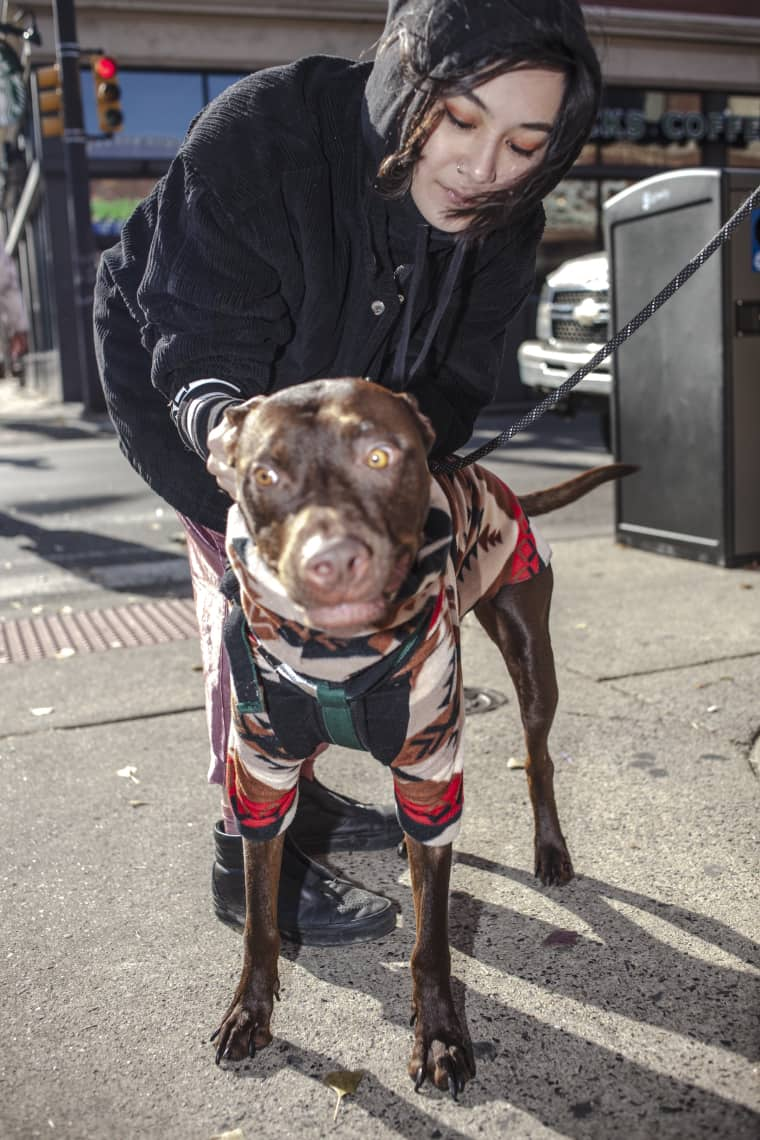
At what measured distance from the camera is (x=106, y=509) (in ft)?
27.2

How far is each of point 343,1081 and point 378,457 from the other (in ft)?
3.92

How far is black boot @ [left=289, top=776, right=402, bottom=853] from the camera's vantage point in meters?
3.02

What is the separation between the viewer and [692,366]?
5789mm

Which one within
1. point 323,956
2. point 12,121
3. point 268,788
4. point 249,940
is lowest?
point 323,956

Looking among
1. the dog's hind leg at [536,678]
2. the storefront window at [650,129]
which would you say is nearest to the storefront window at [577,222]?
the storefront window at [650,129]

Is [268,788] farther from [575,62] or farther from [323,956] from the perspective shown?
[575,62]

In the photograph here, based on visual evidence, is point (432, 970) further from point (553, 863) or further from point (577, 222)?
point (577, 222)

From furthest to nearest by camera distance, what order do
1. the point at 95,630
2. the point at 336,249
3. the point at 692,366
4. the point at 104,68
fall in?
the point at 104,68
the point at 692,366
the point at 95,630
the point at 336,249

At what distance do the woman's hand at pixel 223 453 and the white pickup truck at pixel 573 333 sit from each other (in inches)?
305

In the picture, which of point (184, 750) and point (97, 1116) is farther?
point (184, 750)

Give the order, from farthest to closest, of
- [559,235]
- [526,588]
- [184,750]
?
[559,235] < [184,750] < [526,588]

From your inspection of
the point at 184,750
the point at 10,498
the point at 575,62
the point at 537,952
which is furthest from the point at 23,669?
the point at 10,498

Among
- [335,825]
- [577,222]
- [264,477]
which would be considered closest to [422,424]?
[264,477]

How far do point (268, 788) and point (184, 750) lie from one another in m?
1.63
